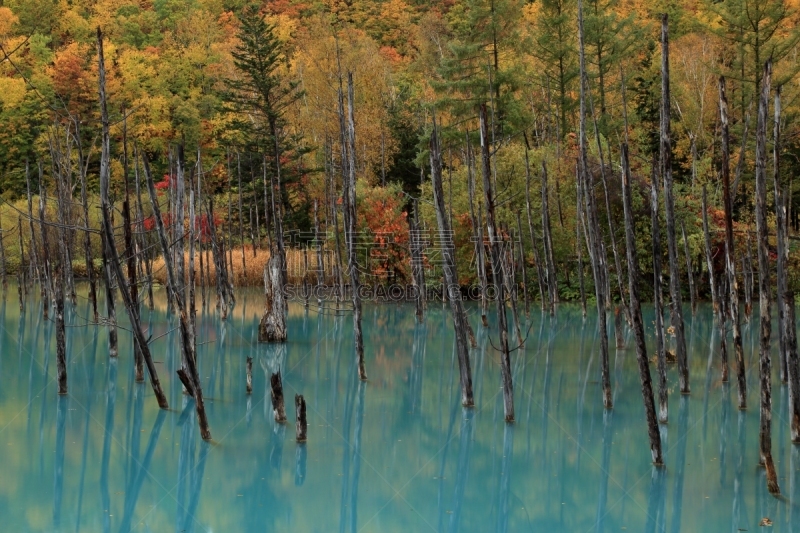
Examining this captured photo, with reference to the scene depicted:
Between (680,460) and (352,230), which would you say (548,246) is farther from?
(680,460)

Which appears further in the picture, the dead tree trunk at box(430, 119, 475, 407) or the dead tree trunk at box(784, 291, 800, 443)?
the dead tree trunk at box(430, 119, 475, 407)

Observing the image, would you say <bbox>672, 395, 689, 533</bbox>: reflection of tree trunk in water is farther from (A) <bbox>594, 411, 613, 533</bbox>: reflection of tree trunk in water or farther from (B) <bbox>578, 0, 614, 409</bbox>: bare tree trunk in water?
(B) <bbox>578, 0, 614, 409</bbox>: bare tree trunk in water

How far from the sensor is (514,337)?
21.5 meters

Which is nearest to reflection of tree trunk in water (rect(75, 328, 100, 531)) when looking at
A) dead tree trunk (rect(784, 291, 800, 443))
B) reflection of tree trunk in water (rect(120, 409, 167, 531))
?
reflection of tree trunk in water (rect(120, 409, 167, 531))

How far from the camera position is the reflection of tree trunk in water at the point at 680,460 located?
9.27 meters

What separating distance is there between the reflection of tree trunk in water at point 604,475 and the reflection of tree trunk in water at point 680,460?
676 millimetres

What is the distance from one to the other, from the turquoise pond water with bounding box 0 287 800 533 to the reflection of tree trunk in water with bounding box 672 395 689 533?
34 millimetres

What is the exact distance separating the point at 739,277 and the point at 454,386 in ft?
49.5

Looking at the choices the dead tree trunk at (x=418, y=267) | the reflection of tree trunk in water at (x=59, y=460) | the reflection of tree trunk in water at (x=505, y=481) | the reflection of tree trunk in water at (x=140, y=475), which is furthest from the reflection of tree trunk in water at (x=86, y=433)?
the dead tree trunk at (x=418, y=267)

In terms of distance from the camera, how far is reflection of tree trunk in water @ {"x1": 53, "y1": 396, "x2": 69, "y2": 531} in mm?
9398

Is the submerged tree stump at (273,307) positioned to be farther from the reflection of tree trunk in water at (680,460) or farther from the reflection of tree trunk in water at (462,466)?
the reflection of tree trunk in water at (680,460)

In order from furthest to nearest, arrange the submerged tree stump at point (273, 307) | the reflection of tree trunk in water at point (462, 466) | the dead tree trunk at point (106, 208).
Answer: the submerged tree stump at point (273, 307) < the dead tree trunk at point (106, 208) < the reflection of tree trunk in water at point (462, 466)

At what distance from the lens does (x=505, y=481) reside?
10.6 meters

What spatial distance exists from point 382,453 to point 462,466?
1.08 meters
